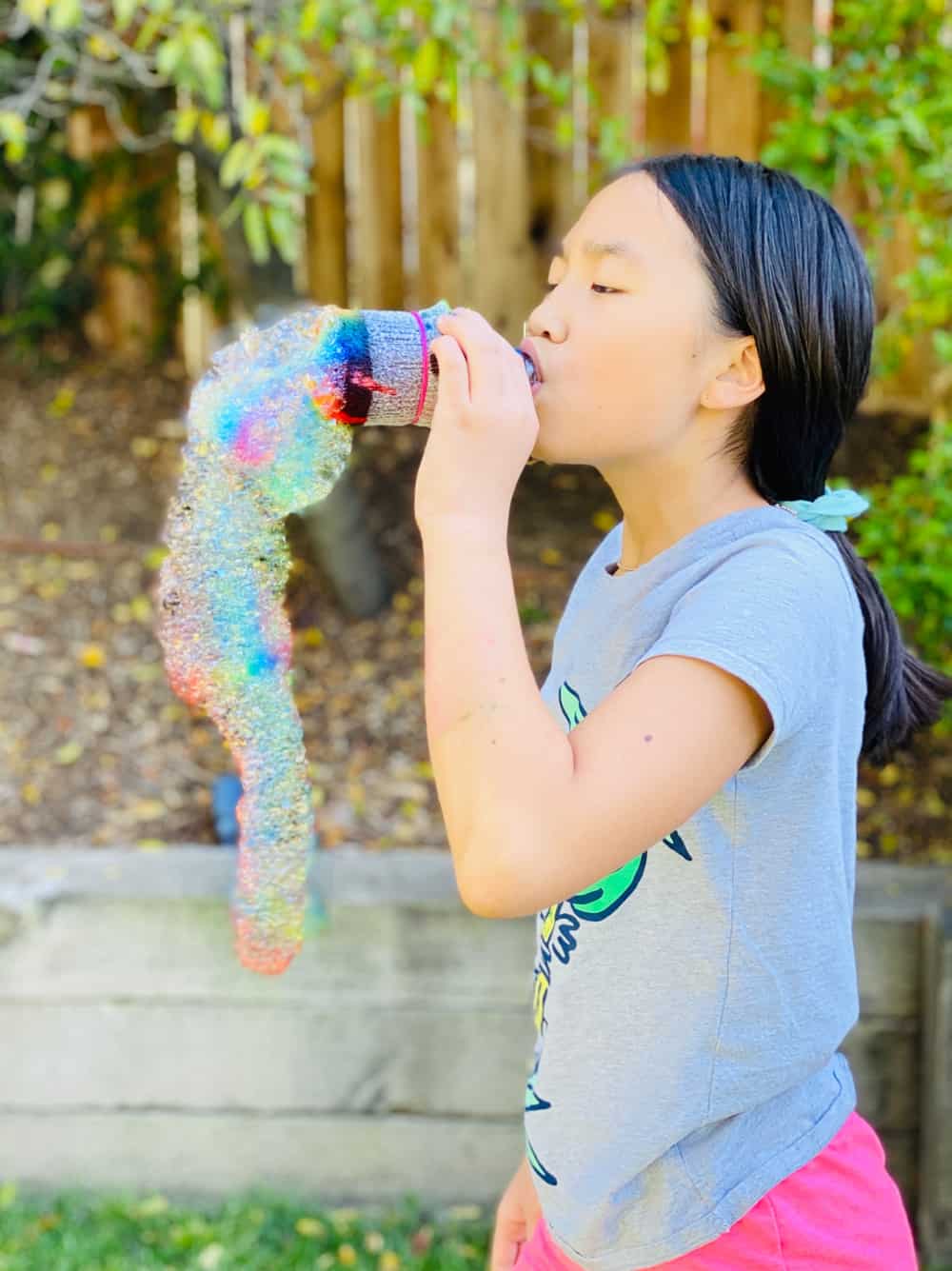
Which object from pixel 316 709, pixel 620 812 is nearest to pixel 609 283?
pixel 620 812

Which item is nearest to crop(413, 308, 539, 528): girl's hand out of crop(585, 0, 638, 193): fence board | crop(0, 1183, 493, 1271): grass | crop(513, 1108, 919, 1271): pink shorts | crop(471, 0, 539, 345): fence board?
crop(513, 1108, 919, 1271): pink shorts

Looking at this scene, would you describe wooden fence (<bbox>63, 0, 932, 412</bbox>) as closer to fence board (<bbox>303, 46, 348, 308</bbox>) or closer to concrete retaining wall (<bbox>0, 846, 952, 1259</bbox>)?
fence board (<bbox>303, 46, 348, 308</bbox>)

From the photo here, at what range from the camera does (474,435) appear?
1182mm

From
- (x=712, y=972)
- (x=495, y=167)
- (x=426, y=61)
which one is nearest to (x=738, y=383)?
(x=712, y=972)

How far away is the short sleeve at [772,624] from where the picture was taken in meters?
1.11

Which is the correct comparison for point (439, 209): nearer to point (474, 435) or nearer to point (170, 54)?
point (170, 54)

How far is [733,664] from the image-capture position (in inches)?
43.2

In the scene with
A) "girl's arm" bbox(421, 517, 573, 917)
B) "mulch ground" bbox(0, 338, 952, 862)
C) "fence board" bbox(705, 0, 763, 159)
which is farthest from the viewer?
"fence board" bbox(705, 0, 763, 159)

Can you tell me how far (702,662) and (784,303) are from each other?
38 centimetres

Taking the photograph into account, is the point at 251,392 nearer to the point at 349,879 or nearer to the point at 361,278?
the point at 349,879

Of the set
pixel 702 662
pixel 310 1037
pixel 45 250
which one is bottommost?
pixel 310 1037

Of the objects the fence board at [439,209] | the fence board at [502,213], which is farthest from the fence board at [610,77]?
the fence board at [439,209]

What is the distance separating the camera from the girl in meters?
1.17

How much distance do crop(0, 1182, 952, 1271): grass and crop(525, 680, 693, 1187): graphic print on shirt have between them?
56.9 inches
